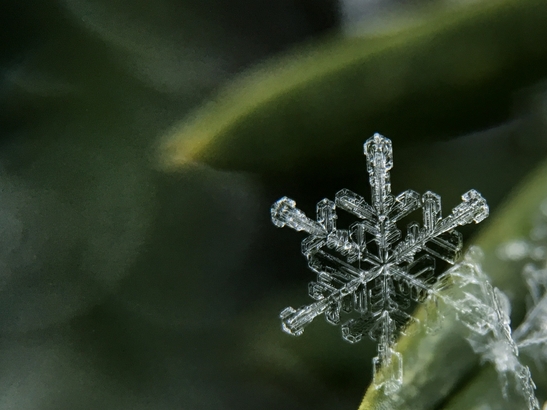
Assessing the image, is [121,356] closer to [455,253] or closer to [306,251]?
[306,251]

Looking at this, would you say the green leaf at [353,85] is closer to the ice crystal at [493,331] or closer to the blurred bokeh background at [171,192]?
the blurred bokeh background at [171,192]

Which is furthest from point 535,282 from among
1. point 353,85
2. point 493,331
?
point 353,85

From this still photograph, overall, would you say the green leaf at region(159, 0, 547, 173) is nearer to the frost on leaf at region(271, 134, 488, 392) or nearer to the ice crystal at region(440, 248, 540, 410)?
the frost on leaf at region(271, 134, 488, 392)

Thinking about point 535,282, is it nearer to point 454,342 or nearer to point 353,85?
point 454,342

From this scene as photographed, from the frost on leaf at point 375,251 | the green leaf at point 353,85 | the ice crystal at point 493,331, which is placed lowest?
the ice crystal at point 493,331

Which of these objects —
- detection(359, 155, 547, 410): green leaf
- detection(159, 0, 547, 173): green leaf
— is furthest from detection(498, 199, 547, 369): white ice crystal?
detection(159, 0, 547, 173): green leaf

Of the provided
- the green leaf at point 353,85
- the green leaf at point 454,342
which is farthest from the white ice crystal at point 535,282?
the green leaf at point 353,85
